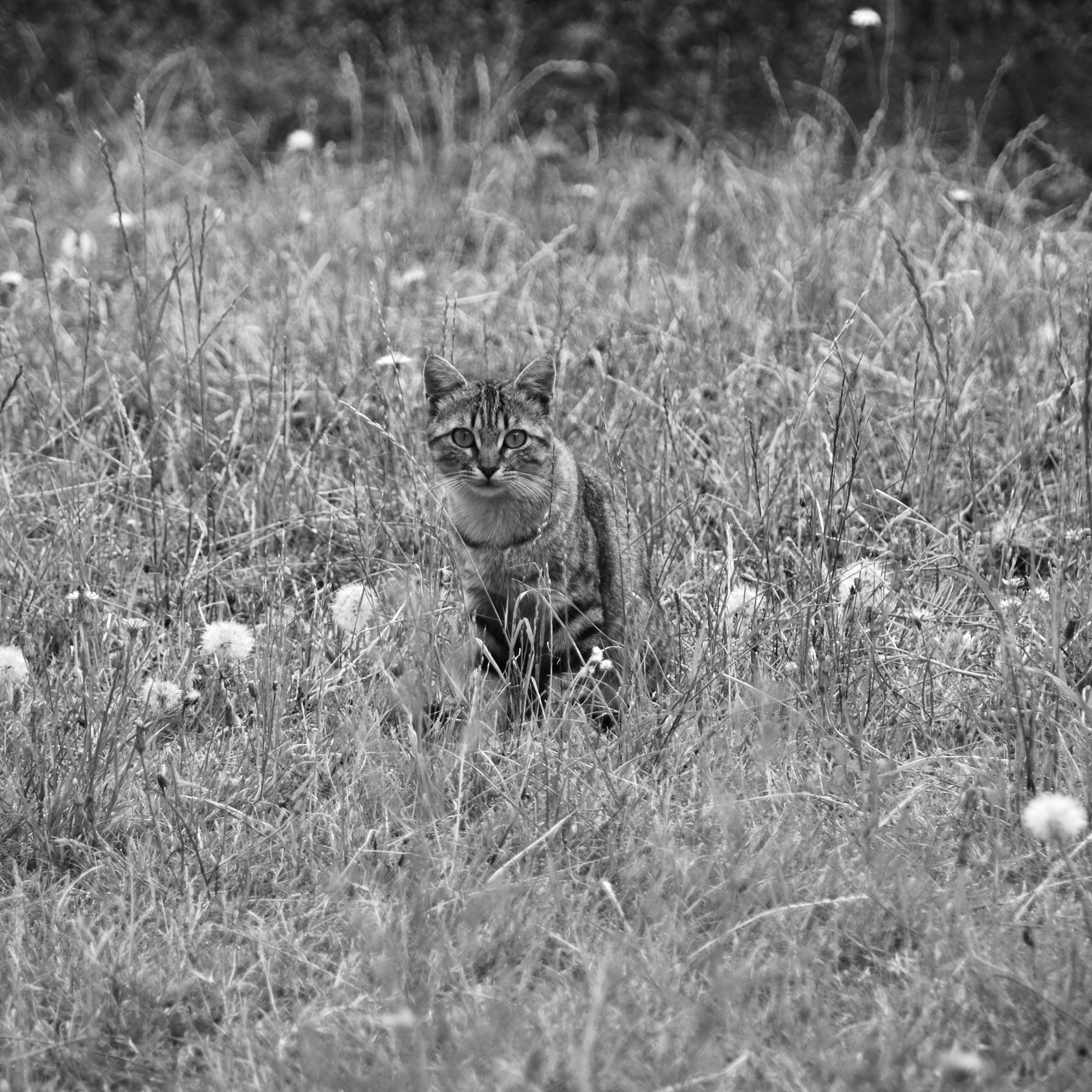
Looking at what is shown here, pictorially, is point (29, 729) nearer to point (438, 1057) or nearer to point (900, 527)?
point (438, 1057)

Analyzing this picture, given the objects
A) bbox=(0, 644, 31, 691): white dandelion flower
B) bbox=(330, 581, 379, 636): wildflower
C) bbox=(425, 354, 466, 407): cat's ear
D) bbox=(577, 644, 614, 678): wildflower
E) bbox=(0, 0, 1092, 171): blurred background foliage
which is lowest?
bbox=(330, 581, 379, 636): wildflower

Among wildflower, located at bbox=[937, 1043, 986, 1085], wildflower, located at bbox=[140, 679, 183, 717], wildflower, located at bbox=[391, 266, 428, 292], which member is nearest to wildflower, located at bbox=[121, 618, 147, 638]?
wildflower, located at bbox=[140, 679, 183, 717]

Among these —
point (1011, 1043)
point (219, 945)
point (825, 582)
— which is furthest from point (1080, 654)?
point (219, 945)

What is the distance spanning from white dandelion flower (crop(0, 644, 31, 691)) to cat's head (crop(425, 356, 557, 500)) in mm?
1191

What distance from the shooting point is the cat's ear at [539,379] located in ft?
12.1

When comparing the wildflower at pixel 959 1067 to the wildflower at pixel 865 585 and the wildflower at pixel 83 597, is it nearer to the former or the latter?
the wildflower at pixel 865 585

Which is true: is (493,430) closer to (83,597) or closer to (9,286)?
(83,597)

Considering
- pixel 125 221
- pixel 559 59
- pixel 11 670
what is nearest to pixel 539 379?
pixel 11 670

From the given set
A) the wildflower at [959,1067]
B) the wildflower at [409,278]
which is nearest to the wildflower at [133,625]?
the wildflower at [959,1067]

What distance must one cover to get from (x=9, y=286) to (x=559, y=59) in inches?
131

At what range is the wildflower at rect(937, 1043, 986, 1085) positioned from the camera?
1.91 meters

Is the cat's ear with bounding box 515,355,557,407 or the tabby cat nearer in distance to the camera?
the tabby cat

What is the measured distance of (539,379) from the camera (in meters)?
3.74

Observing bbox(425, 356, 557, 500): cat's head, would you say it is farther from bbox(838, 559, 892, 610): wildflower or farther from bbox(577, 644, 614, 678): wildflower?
bbox(838, 559, 892, 610): wildflower
